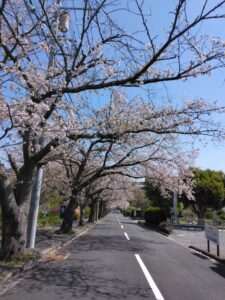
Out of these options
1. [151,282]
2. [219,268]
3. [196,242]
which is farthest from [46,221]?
[151,282]

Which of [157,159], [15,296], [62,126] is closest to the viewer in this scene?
[15,296]

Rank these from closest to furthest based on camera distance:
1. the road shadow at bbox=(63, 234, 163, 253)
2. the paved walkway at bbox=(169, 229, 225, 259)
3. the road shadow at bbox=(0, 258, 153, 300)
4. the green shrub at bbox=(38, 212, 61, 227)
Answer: the road shadow at bbox=(0, 258, 153, 300)
the road shadow at bbox=(63, 234, 163, 253)
the paved walkway at bbox=(169, 229, 225, 259)
the green shrub at bbox=(38, 212, 61, 227)

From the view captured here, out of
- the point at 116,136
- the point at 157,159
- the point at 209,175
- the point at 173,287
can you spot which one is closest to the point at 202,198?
the point at 209,175

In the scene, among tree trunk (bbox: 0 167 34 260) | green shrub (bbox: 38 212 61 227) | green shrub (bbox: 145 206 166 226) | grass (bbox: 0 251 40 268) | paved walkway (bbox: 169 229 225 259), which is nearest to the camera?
grass (bbox: 0 251 40 268)

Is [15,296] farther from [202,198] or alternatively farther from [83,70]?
[202,198]

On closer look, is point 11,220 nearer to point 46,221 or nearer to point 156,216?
point 46,221

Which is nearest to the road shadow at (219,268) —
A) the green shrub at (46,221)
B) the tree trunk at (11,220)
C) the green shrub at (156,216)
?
the tree trunk at (11,220)

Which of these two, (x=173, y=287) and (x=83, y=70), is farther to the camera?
(x=83, y=70)

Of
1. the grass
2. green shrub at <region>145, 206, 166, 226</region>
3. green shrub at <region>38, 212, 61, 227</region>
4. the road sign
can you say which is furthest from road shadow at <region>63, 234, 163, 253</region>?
green shrub at <region>145, 206, 166, 226</region>

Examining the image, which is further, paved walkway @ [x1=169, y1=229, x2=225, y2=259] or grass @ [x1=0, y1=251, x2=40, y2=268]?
paved walkway @ [x1=169, y1=229, x2=225, y2=259]

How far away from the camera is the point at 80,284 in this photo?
28.4 feet

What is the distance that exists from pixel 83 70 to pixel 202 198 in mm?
44860

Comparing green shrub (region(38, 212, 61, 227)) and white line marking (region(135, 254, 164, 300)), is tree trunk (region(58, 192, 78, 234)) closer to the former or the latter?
green shrub (region(38, 212, 61, 227))

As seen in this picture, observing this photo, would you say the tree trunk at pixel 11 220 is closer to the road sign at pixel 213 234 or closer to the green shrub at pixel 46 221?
the road sign at pixel 213 234
